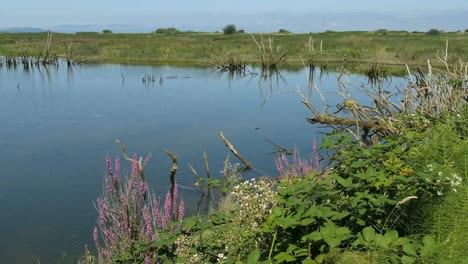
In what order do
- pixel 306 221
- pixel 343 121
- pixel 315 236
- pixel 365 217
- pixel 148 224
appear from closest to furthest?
pixel 315 236 < pixel 306 221 < pixel 365 217 < pixel 148 224 < pixel 343 121

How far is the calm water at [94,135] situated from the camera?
893 cm

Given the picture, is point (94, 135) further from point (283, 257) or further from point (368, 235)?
point (368, 235)

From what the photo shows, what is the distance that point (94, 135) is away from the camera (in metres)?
15.9

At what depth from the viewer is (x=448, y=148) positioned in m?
4.89

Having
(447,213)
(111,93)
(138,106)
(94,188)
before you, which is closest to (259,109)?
(138,106)

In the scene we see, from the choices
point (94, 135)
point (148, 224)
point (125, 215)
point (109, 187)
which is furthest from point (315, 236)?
point (94, 135)

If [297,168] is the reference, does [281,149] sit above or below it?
below

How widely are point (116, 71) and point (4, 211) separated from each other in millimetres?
28566

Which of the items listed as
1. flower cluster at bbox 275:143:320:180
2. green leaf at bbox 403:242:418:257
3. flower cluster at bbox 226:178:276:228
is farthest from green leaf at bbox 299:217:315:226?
flower cluster at bbox 275:143:320:180

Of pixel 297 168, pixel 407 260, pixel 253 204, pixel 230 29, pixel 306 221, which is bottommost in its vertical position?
pixel 297 168

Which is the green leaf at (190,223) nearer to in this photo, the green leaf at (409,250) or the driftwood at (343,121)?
the green leaf at (409,250)

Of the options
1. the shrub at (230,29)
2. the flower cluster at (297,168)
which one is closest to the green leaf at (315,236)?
the flower cluster at (297,168)

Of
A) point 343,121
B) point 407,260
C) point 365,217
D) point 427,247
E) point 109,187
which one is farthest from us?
point 343,121

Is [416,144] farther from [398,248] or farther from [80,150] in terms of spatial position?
[80,150]
